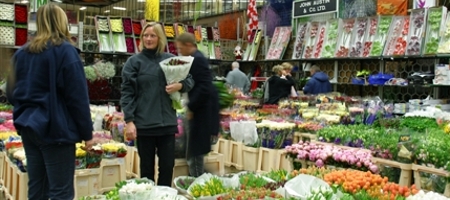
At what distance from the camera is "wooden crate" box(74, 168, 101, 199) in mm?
4070

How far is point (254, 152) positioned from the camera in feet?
18.9

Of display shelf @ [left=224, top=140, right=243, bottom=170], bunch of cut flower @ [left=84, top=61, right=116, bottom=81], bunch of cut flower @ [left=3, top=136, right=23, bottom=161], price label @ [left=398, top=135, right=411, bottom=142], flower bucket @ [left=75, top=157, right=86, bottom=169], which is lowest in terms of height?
display shelf @ [left=224, top=140, right=243, bottom=170]

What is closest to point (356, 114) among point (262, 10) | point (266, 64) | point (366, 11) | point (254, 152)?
point (254, 152)

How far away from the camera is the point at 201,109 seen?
3.93m

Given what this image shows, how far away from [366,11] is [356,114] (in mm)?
3612

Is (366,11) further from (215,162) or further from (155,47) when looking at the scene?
(155,47)

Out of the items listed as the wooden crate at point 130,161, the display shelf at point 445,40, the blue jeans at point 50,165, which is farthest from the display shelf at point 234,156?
the display shelf at point 445,40

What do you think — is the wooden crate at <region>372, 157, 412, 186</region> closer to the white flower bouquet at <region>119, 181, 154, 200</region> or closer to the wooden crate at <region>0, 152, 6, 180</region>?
the white flower bouquet at <region>119, 181, 154, 200</region>

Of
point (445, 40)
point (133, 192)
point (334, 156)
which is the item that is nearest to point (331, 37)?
point (445, 40)

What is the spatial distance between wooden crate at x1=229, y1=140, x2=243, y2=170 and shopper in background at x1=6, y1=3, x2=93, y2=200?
3.48 metres

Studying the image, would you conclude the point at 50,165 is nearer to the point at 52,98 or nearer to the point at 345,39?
the point at 52,98

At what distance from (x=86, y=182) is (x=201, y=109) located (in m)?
1.18

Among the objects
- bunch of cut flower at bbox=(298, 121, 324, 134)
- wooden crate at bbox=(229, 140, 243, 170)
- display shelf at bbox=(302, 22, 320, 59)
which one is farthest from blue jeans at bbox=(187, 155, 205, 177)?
display shelf at bbox=(302, 22, 320, 59)

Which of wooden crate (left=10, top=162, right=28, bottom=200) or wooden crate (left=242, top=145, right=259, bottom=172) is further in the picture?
wooden crate (left=242, top=145, right=259, bottom=172)
